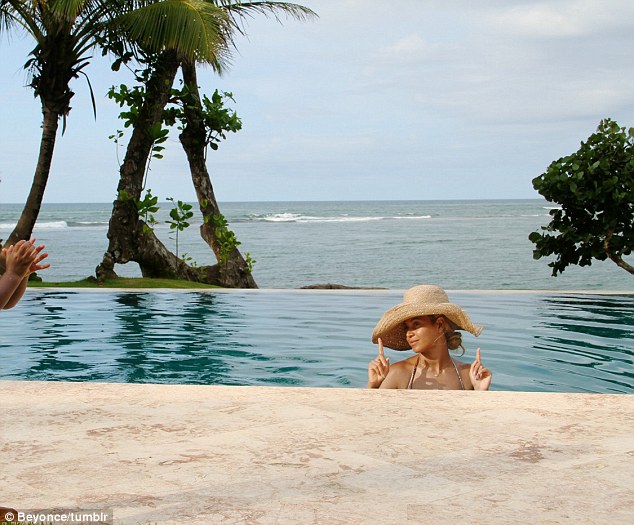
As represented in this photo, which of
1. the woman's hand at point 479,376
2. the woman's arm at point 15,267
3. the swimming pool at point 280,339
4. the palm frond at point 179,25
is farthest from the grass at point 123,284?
the woman's arm at point 15,267

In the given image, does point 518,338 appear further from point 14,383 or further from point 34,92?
point 34,92

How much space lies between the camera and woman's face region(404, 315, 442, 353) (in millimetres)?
5348

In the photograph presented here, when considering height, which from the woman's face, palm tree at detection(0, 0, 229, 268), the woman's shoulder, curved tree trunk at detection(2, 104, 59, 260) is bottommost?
the woman's shoulder

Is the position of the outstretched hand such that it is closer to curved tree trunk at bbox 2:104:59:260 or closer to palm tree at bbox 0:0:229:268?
palm tree at bbox 0:0:229:268

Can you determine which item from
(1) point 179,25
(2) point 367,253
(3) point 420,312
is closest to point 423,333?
(3) point 420,312

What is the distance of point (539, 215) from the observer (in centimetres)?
8444

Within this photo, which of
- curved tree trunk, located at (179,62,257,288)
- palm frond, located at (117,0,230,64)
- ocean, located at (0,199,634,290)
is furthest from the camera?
ocean, located at (0,199,634,290)

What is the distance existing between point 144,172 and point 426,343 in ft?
44.7

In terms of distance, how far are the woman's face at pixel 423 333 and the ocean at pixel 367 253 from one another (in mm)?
21988

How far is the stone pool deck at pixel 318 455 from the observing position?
Answer: 10.2 ft

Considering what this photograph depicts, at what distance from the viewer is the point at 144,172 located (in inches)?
712

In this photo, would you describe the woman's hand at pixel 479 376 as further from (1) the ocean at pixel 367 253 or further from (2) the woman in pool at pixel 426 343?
(1) the ocean at pixel 367 253

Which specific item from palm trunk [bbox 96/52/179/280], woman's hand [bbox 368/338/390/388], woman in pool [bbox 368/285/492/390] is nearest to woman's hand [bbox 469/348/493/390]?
woman in pool [bbox 368/285/492/390]

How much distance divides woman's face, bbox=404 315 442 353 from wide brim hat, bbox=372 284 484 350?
0.07 meters
